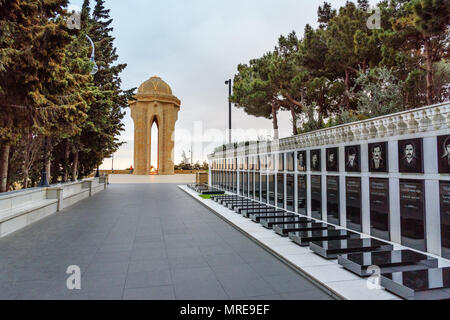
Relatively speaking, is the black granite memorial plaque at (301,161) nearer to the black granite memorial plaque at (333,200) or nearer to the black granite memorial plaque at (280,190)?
the black granite memorial plaque at (280,190)

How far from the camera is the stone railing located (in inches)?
206

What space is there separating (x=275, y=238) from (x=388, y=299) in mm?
3214

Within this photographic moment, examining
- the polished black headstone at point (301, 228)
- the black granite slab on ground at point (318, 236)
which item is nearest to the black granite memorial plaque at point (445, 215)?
the black granite slab on ground at point (318, 236)

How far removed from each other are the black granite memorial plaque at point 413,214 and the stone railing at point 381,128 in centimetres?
118

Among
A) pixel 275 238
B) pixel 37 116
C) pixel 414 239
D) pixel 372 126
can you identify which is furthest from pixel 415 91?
pixel 37 116

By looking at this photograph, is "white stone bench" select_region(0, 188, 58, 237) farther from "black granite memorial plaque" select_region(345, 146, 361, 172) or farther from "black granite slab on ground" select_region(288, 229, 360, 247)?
"black granite memorial plaque" select_region(345, 146, 361, 172)

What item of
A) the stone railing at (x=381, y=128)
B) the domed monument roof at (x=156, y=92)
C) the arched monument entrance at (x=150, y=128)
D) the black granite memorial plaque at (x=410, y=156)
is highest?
the domed monument roof at (x=156, y=92)

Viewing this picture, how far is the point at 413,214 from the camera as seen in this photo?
5.64m

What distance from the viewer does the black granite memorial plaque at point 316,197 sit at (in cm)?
859

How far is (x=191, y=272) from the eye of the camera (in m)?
4.54

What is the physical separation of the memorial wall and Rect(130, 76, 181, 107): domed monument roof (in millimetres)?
40883

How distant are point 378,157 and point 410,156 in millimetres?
818

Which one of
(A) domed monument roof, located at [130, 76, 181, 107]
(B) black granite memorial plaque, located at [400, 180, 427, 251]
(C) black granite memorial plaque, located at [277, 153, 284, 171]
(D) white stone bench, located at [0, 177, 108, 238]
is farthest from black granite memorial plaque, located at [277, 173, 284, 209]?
(A) domed monument roof, located at [130, 76, 181, 107]
